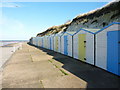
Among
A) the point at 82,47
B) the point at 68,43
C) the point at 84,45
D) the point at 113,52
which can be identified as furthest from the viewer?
the point at 68,43

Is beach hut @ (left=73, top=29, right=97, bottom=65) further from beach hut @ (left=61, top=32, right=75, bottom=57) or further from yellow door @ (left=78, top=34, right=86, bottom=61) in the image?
beach hut @ (left=61, top=32, right=75, bottom=57)

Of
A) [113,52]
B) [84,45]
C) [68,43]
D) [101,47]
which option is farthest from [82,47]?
[113,52]

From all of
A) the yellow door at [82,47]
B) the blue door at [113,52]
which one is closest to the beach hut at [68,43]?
the yellow door at [82,47]

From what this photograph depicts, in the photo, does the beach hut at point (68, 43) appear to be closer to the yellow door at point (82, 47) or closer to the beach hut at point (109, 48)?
the yellow door at point (82, 47)

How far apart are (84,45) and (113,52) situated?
3509mm

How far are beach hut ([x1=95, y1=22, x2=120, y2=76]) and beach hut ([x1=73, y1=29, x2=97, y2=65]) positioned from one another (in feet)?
2.45

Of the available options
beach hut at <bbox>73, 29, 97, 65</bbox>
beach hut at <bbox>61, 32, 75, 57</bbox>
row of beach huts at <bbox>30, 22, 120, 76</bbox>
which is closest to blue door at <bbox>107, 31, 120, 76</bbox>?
row of beach huts at <bbox>30, 22, 120, 76</bbox>

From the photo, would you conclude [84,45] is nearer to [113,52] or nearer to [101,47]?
[101,47]

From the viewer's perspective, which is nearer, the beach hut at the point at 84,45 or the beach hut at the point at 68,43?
the beach hut at the point at 84,45

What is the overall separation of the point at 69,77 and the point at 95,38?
4069 millimetres

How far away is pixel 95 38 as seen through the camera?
8539 mm

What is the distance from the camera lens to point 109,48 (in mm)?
7008

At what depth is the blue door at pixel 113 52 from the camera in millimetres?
6422

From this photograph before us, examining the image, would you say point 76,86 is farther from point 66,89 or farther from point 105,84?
point 105,84
